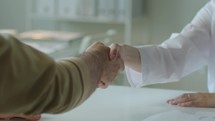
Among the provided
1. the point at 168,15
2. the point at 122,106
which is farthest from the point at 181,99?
the point at 168,15

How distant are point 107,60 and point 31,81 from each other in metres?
0.67

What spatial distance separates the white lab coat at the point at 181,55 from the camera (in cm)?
171

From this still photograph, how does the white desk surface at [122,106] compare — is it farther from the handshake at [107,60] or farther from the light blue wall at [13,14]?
the light blue wall at [13,14]

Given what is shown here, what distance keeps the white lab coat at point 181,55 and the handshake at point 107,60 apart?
1.6 inches

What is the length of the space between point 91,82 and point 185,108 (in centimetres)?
50

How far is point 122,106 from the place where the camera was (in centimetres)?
148

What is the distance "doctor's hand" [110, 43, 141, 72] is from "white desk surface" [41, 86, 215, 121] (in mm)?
100

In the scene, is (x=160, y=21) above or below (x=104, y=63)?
below

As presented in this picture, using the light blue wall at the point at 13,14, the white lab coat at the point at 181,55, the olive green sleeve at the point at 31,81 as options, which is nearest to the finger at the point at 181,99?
the white lab coat at the point at 181,55

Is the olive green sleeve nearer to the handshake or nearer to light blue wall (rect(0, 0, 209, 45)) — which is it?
the handshake

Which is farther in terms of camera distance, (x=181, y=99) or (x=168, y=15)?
(x=168, y=15)

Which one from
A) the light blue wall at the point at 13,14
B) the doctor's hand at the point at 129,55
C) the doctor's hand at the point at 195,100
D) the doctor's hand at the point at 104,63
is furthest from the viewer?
the light blue wall at the point at 13,14

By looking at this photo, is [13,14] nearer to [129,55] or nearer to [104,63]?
[129,55]

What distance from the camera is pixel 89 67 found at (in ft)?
3.54
